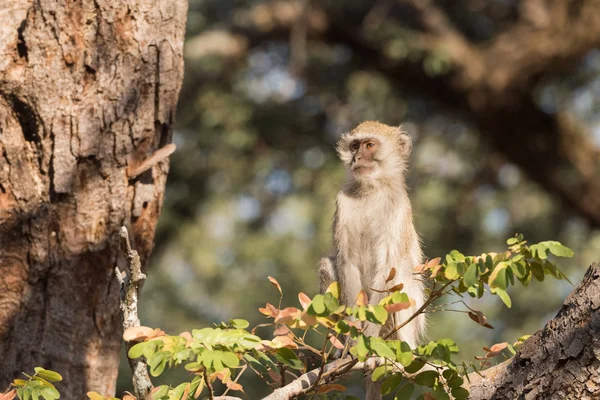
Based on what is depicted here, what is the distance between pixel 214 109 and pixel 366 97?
1.63 m

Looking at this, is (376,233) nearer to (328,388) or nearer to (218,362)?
(328,388)

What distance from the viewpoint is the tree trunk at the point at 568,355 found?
2.28 meters

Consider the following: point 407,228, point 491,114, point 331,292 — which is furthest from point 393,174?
point 491,114

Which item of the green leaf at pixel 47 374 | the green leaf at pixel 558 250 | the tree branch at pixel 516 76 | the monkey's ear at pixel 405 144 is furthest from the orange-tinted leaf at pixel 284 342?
the tree branch at pixel 516 76

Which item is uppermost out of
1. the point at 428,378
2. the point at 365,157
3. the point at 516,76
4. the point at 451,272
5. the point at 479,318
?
the point at 516,76

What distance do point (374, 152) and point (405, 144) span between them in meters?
0.26

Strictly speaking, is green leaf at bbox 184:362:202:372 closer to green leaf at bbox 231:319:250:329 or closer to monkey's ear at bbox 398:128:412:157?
green leaf at bbox 231:319:250:329

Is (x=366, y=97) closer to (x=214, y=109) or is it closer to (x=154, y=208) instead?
(x=214, y=109)

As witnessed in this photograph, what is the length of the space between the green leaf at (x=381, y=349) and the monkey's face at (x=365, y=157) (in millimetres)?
2208

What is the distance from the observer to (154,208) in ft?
10.9

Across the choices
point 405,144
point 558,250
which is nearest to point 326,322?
point 558,250

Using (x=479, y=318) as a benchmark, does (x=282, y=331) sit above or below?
above

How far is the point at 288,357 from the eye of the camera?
2398mm

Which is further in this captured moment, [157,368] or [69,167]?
[69,167]
